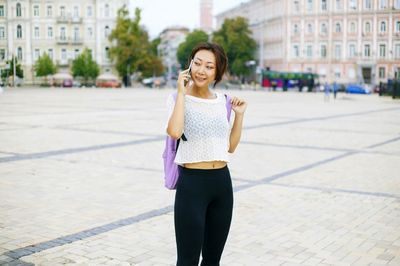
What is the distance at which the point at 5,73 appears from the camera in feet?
248

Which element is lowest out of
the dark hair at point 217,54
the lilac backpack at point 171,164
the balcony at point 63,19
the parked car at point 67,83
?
the lilac backpack at point 171,164

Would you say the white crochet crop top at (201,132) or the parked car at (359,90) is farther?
the parked car at (359,90)

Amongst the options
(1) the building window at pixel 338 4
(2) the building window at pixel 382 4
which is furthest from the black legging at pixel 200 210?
(1) the building window at pixel 338 4

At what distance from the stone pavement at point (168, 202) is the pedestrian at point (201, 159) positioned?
1.81m

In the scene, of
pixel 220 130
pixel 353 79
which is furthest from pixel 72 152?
pixel 353 79

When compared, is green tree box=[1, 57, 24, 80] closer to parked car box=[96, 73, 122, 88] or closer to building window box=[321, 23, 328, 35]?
parked car box=[96, 73, 122, 88]

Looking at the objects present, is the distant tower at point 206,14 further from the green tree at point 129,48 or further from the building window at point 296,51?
the green tree at point 129,48

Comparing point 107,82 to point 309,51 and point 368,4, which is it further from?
point 368,4

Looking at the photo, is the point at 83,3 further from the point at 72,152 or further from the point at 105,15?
the point at 72,152

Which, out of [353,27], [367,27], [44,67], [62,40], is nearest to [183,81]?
[44,67]

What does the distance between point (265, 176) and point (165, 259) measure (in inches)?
182

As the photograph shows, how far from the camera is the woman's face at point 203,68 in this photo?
3771 millimetres

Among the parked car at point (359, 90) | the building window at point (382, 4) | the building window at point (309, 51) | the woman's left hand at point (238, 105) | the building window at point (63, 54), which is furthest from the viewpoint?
the building window at point (63, 54)

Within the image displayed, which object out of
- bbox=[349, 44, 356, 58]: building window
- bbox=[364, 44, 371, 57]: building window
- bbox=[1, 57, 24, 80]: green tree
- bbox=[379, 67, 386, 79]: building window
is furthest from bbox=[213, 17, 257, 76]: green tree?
bbox=[1, 57, 24, 80]: green tree
